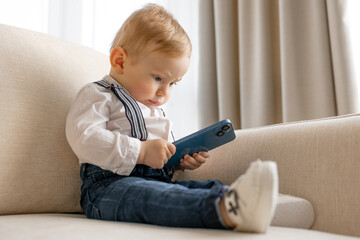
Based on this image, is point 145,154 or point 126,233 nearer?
point 126,233

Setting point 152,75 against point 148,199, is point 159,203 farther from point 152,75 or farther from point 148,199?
point 152,75

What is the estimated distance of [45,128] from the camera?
96 cm

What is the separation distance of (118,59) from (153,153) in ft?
1.07

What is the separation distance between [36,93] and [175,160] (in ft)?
1.34

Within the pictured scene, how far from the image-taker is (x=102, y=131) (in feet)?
2.86

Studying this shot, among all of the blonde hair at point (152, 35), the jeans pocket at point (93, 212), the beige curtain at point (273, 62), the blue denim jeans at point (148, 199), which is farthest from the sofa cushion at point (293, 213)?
the beige curtain at point (273, 62)

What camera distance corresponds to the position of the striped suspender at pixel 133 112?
956mm

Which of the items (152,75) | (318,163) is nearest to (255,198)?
(318,163)

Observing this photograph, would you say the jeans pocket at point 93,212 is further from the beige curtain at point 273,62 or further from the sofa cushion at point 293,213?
the beige curtain at point 273,62

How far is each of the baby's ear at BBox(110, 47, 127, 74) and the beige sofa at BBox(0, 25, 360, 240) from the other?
0.41ft

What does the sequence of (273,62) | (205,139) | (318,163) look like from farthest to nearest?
(273,62)
(205,139)
(318,163)

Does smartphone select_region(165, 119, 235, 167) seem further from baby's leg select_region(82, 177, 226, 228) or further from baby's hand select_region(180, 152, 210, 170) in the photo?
baby's leg select_region(82, 177, 226, 228)

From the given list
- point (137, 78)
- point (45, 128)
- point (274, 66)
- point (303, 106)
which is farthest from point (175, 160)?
point (274, 66)

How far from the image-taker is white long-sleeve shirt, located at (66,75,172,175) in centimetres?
85
